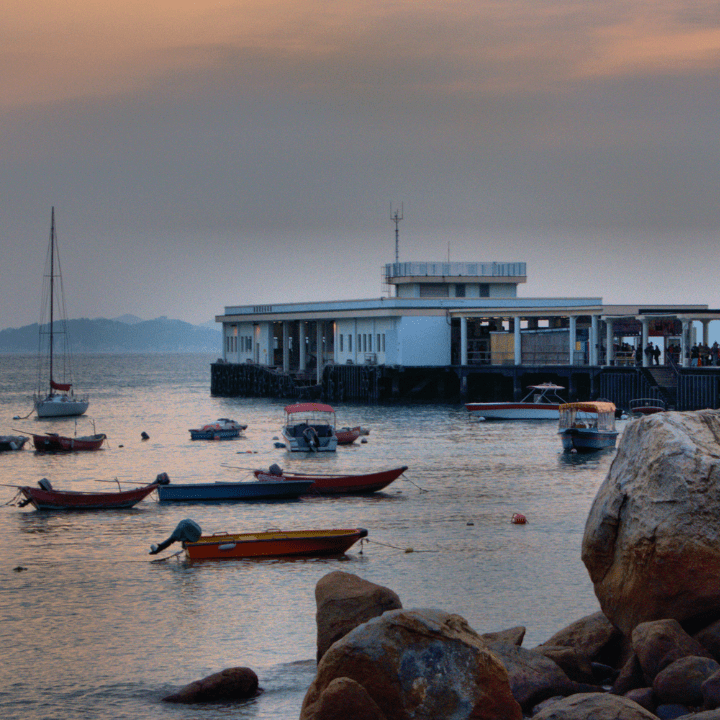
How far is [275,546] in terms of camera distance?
2947 centimetres

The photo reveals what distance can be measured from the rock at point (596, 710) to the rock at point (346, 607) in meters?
4.87

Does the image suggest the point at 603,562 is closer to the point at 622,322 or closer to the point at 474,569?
the point at 474,569

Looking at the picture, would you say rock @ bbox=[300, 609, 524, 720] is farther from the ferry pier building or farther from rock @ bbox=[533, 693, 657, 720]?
the ferry pier building

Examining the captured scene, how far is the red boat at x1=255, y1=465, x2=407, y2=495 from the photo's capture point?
42438 mm

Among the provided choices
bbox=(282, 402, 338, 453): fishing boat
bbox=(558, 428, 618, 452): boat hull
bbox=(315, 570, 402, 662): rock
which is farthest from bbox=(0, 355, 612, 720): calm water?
bbox=(282, 402, 338, 453): fishing boat

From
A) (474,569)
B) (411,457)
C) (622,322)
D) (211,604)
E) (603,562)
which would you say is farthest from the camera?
(622,322)

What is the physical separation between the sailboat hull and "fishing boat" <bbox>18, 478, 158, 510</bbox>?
5606cm

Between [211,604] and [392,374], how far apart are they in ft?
238

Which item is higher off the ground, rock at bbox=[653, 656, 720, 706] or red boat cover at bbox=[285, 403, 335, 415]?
red boat cover at bbox=[285, 403, 335, 415]

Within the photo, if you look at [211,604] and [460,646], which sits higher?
[460,646]

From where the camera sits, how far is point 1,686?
19641 millimetres

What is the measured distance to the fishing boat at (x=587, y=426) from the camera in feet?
192

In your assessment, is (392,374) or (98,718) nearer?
(98,718)

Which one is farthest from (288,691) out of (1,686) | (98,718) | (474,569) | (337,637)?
(474,569)
